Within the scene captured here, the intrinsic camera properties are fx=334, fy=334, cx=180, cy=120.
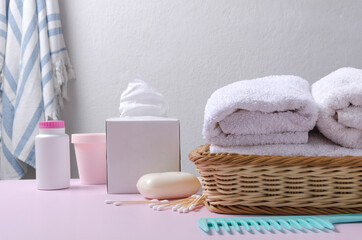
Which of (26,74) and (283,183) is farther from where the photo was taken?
(26,74)

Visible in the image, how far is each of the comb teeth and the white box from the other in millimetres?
225

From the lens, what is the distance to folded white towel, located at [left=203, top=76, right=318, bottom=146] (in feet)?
1.68

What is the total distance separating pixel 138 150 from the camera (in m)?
0.68

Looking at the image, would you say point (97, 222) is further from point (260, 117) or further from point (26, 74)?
point (26, 74)

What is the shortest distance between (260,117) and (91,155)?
1.38ft

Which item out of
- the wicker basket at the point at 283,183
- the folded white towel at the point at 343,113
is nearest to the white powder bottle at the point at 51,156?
the wicker basket at the point at 283,183

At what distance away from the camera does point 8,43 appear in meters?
1.21

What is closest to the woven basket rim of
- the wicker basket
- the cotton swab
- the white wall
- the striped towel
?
the wicker basket

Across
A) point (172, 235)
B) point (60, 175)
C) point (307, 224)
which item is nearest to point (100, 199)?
point (60, 175)

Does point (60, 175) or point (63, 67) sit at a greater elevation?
point (63, 67)

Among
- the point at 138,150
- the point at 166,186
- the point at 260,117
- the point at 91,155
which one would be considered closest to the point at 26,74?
the point at 91,155

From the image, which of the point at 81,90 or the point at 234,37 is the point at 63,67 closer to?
the point at 81,90

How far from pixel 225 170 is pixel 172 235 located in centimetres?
13

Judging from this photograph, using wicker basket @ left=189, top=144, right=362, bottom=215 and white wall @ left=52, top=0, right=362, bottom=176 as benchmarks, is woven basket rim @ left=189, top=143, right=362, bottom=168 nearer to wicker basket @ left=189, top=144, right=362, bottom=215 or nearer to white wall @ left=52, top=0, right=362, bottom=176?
wicker basket @ left=189, top=144, right=362, bottom=215
